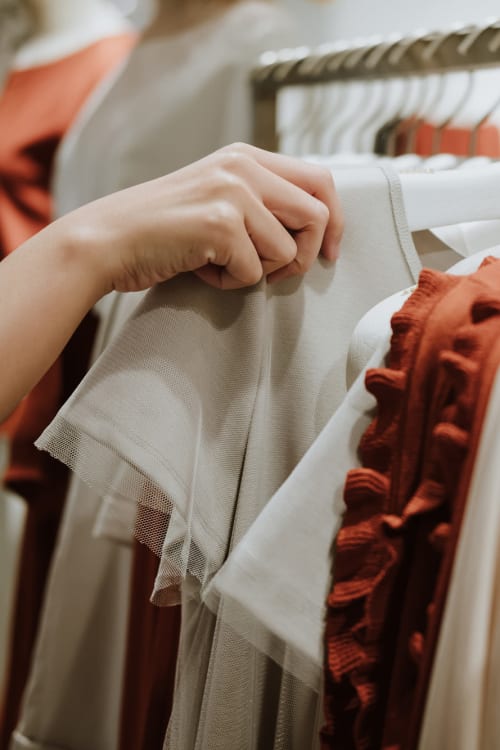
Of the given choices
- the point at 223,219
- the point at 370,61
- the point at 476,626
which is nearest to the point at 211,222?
the point at 223,219

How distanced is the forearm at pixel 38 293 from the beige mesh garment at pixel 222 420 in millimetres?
31

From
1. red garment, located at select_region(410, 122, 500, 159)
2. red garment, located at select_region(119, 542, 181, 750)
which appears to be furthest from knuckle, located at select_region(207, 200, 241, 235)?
red garment, located at select_region(410, 122, 500, 159)

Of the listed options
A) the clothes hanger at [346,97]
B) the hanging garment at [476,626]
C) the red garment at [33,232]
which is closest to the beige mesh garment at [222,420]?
the hanging garment at [476,626]

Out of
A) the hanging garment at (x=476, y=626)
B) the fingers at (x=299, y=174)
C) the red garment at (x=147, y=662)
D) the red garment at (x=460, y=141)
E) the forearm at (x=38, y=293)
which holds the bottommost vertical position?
the red garment at (x=147, y=662)

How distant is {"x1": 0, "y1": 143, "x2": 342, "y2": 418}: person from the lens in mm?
403

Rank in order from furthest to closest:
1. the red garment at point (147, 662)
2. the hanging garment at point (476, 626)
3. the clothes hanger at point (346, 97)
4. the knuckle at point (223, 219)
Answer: the clothes hanger at point (346, 97), the red garment at point (147, 662), the knuckle at point (223, 219), the hanging garment at point (476, 626)

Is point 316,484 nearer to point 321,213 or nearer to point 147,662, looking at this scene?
point 321,213

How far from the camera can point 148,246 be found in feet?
1.33

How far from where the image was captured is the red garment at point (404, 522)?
32 cm

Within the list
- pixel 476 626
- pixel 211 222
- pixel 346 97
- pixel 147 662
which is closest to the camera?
pixel 476 626

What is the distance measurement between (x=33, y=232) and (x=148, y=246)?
751 millimetres

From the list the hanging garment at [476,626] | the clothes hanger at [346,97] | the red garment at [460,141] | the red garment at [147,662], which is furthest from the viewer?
the red garment at [460,141]

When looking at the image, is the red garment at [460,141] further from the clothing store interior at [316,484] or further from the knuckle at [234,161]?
the knuckle at [234,161]

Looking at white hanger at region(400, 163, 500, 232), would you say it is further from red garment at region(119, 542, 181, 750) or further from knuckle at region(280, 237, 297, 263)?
red garment at region(119, 542, 181, 750)
